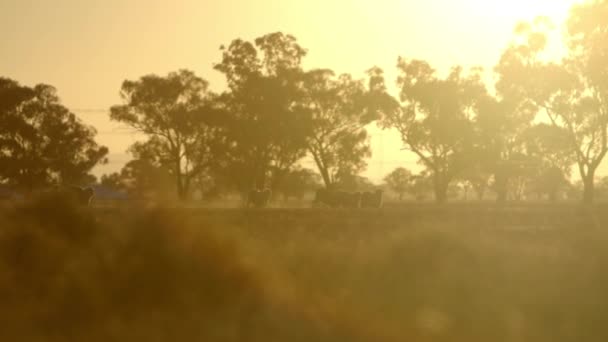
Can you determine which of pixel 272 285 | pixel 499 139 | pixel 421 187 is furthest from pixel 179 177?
pixel 272 285

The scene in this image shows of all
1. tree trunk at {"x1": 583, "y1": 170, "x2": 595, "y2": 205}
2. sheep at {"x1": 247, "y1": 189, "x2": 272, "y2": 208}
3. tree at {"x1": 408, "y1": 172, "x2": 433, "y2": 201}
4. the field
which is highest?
tree at {"x1": 408, "y1": 172, "x2": 433, "y2": 201}

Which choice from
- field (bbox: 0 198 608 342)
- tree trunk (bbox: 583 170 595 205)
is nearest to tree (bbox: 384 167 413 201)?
tree trunk (bbox: 583 170 595 205)

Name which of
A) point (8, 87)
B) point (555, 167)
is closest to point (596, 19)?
point (555, 167)

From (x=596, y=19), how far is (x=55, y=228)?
51.5m

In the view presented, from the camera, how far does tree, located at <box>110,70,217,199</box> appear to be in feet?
256

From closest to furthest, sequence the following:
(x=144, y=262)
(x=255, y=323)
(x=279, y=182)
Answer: (x=255, y=323) < (x=144, y=262) < (x=279, y=182)

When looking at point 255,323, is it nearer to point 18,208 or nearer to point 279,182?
point 18,208

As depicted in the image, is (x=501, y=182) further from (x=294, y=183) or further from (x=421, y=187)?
(x=421, y=187)

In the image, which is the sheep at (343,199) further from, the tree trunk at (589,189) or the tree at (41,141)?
the tree at (41,141)

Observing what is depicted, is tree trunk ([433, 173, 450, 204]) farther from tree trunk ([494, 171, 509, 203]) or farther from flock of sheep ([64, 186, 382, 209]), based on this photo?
flock of sheep ([64, 186, 382, 209])

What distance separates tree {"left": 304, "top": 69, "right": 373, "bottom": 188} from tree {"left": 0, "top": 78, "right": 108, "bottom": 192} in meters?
18.8

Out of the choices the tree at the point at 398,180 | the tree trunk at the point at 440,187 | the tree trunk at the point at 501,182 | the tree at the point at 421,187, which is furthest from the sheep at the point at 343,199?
the tree at the point at 398,180

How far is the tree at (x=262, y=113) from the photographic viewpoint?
76375 mm

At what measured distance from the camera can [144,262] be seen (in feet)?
59.3
